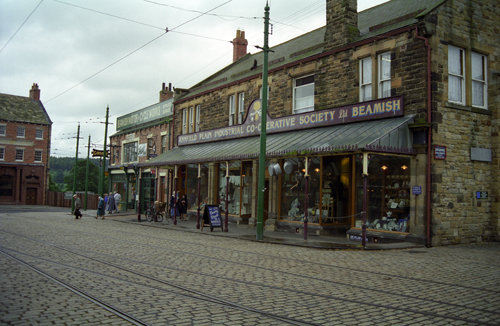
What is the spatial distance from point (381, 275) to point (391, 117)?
8155 mm

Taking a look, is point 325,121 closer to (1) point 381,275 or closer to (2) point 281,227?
(2) point 281,227

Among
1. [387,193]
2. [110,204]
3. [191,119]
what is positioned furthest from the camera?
[110,204]

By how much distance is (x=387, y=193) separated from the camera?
1633cm

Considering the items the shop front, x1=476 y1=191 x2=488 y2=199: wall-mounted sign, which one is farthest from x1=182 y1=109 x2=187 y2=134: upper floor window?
x1=476 y1=191 x2=488 y2=199: wall-mounted sign

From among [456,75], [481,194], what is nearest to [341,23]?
[456,75]

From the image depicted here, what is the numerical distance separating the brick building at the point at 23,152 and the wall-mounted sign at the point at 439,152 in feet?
174

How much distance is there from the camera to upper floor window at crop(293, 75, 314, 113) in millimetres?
20109

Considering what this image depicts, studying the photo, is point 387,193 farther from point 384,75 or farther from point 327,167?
point 384,75

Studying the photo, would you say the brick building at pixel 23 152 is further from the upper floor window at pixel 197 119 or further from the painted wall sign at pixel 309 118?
the painted wall sign at pixel 309 118

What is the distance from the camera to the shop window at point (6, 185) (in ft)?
176

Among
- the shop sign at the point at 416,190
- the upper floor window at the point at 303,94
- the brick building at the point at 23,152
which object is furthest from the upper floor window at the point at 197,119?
→ the brick building at the point at 23,152

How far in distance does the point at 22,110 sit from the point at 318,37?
158ft

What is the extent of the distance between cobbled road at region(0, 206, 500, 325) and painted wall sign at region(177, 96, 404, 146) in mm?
5501

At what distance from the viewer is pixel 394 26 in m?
16.8
